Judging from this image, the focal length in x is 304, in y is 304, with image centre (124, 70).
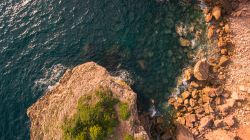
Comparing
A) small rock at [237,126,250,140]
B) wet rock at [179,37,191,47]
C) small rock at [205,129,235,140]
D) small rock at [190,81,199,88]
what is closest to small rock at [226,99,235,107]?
small rock at [237,126,250,140]

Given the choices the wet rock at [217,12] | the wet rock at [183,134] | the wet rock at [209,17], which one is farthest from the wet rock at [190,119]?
the wet rock at [217,12]

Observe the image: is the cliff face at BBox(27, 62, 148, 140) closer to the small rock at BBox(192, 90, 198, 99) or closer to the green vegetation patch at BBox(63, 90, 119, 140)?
the green vegetation patch at BBox(63, 90, 119, 140)

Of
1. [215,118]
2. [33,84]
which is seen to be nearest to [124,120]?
[215,118]

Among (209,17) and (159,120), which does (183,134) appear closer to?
(159,120)

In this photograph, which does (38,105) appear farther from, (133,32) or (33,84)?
(133,32)

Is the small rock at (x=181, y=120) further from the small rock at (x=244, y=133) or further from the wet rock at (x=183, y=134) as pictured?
the small rock at (x=244, y=133)

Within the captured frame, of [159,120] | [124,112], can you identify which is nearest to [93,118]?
[124,112]
